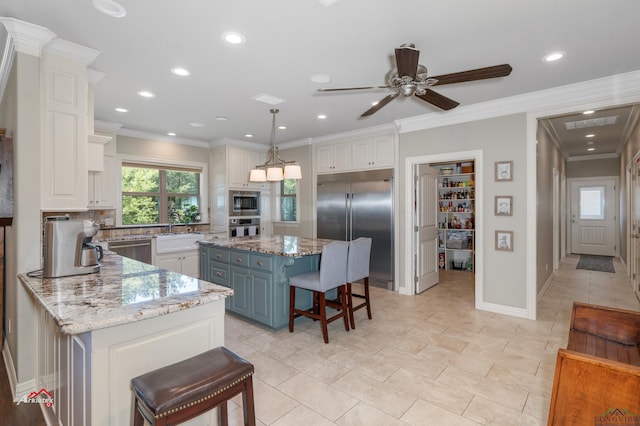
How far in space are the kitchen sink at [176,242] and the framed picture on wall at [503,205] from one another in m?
4.55

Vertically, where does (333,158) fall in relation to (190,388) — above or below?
above

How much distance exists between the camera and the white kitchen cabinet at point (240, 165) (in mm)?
5852

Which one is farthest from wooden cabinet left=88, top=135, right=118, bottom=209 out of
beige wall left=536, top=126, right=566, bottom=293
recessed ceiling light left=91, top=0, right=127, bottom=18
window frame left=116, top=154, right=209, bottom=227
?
beige wall left=536, top=126, right=566, bottom=293

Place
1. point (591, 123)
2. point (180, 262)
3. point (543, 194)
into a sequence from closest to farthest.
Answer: point (543, 194), point (591, 123), point (180, 262)

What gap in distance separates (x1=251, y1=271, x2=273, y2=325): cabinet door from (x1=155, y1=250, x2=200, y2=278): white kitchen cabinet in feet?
7.52

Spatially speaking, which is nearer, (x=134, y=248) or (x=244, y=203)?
(x=134, y=248)

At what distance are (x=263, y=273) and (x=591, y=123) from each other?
5.46m

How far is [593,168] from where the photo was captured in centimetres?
813

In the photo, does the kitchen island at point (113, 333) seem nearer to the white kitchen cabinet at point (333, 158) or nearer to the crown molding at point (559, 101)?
the crown molding at point (559, 101)

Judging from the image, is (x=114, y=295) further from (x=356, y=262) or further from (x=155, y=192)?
(x=155, y=192)

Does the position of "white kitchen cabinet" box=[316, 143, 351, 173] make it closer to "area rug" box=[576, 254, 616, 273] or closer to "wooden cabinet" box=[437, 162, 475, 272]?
"wooden cabinet" box=[437, 162, 475, 272]

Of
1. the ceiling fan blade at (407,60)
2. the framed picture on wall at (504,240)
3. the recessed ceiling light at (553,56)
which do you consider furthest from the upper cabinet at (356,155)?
the ceiling fan blade at (407,60)

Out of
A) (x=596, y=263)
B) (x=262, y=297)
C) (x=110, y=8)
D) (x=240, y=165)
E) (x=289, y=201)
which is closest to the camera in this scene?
(x=110, y=8)

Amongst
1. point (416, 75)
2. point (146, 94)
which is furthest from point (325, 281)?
point (146, 94)
